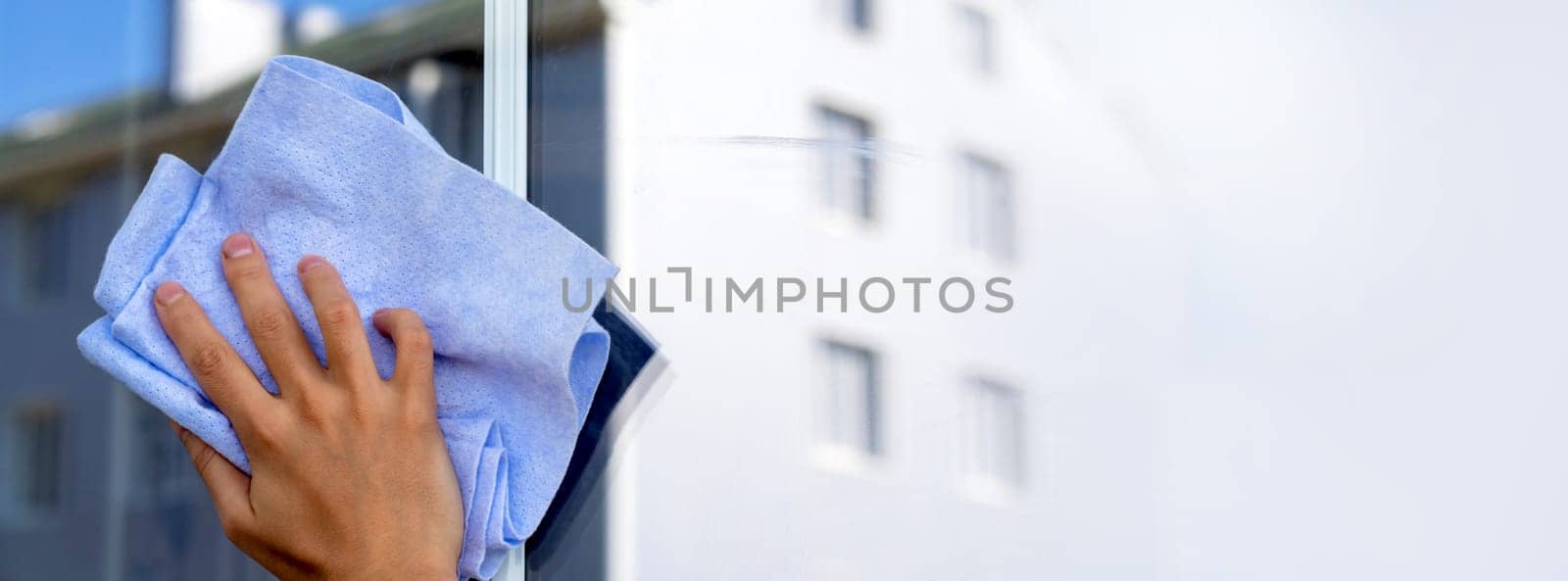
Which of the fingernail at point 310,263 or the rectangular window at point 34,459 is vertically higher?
the fingernail at point 310,263

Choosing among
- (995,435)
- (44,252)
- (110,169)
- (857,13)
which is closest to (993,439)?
(995,435)

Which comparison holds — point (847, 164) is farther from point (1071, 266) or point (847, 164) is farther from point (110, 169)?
point (110, 169)

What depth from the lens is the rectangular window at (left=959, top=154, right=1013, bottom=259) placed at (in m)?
0.73

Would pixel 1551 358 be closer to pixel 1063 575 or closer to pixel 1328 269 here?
pixel 1328 269

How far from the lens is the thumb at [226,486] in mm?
778

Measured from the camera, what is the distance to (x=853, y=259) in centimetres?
77

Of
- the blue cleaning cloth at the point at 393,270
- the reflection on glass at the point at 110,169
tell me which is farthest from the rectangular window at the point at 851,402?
the reflection on glass at the point at 110,169

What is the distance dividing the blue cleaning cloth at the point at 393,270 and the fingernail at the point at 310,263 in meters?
0.01

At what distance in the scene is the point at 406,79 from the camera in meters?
0.91

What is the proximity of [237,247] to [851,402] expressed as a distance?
0.34m

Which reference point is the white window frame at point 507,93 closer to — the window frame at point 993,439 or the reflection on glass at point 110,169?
the reflection on glass at point 110,169

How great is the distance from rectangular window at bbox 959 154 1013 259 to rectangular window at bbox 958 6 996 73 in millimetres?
48

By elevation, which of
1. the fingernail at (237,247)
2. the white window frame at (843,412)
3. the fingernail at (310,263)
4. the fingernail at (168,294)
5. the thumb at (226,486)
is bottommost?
the thumb at (226,486)

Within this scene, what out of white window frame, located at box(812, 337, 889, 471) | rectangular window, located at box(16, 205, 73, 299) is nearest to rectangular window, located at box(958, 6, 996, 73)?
white window frame, located at box(812, 337, 889, 471)
